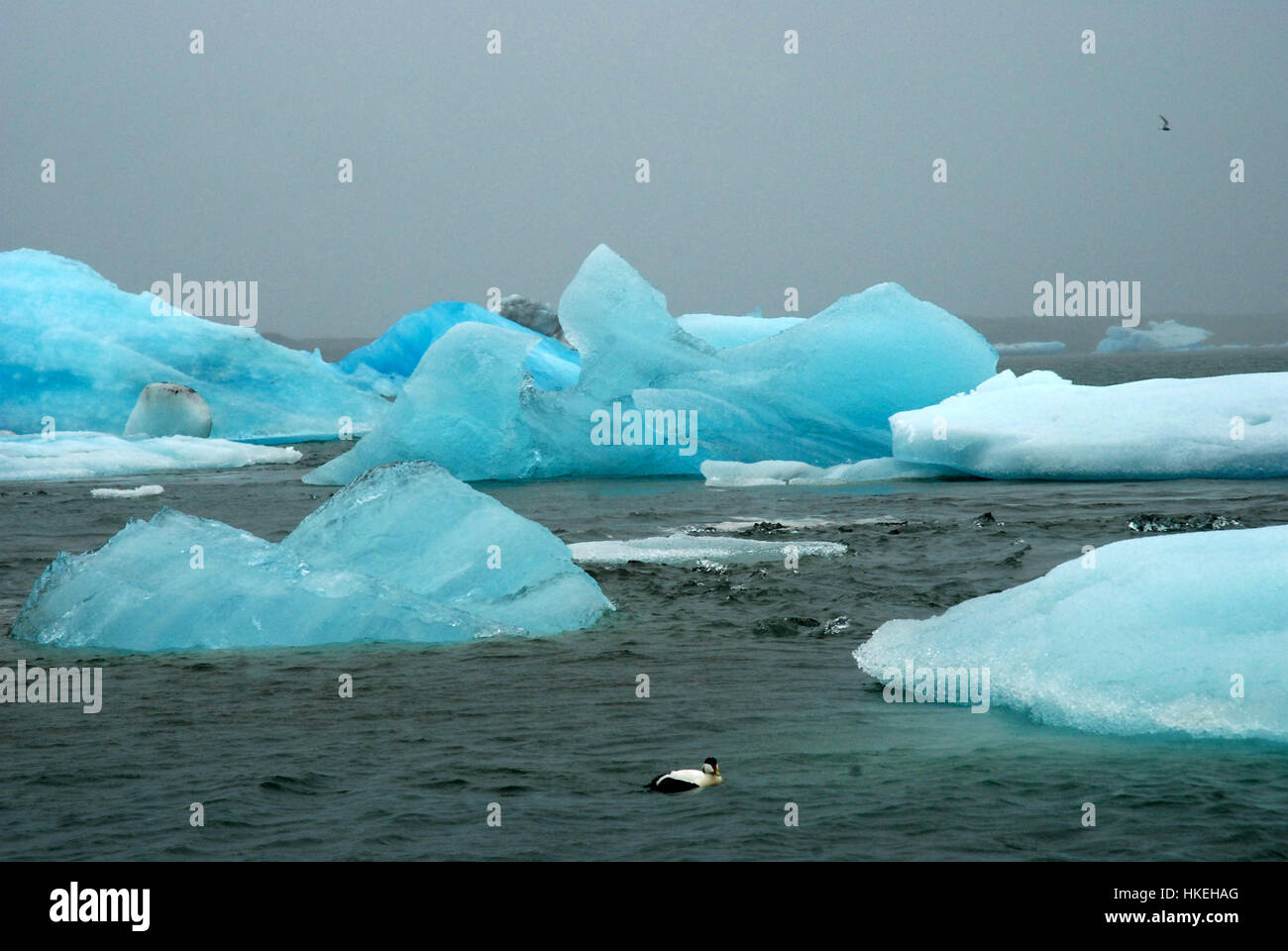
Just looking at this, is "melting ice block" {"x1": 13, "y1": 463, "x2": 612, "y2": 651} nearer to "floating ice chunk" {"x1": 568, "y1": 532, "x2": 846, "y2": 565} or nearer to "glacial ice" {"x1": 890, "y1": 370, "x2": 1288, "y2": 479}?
"floating ice chunk" {"x1": 568, "y1": 532, "x2": 846, "y2": 565}

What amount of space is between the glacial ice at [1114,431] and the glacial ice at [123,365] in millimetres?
17621

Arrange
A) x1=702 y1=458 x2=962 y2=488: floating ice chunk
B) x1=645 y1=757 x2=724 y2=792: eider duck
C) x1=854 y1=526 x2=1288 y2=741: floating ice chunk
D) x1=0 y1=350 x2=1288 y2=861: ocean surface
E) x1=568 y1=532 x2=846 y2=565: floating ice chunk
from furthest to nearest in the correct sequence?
x1=702 y1=458 x2=962 y2=488: floating ice chunk
x1=568 y1=532 x2=846 y2=565: floating ice chunk
x1=854 y1=526 x2=1288 y2=741: floating ice chunk
x1=645 y1=757 x2=724 y2=792: eider duck
x1=0 y1=350 x2=1288 y2=861: ocean surface

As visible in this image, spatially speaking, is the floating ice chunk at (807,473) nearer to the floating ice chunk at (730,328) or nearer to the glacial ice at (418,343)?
the floating ice chunk at (730,328)

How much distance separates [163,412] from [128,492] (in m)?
9.90

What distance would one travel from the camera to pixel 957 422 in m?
18.1

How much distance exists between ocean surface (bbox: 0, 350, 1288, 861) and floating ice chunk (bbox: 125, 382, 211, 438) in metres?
18.9

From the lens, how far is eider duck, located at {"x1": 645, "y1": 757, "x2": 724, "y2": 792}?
218 inches

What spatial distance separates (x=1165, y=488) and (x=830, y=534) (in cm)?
522

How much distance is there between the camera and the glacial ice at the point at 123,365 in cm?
2950

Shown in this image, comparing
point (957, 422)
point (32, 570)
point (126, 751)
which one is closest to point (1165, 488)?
point (957, 422)

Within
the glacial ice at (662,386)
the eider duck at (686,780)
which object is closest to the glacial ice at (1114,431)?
the glacial ice at (662,386)

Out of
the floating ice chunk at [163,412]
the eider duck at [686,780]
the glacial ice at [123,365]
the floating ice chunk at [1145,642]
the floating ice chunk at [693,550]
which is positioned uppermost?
the glacial ice at [123,365]

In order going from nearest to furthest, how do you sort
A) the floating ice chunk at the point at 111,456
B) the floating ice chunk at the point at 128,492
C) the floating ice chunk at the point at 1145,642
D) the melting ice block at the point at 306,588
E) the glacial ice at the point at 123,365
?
the floating ice chunk at the point at 1145,642, the melting ice block at the point at 306,588, the floating ice chunk at the point at 128,492, the floating ice chunk at the point at 111,456, the glacial ice at the point at 123,365

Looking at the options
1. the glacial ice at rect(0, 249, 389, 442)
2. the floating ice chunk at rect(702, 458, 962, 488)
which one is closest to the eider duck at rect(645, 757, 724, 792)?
the floating ice chunk at rect(702, 458, 962, 488)
